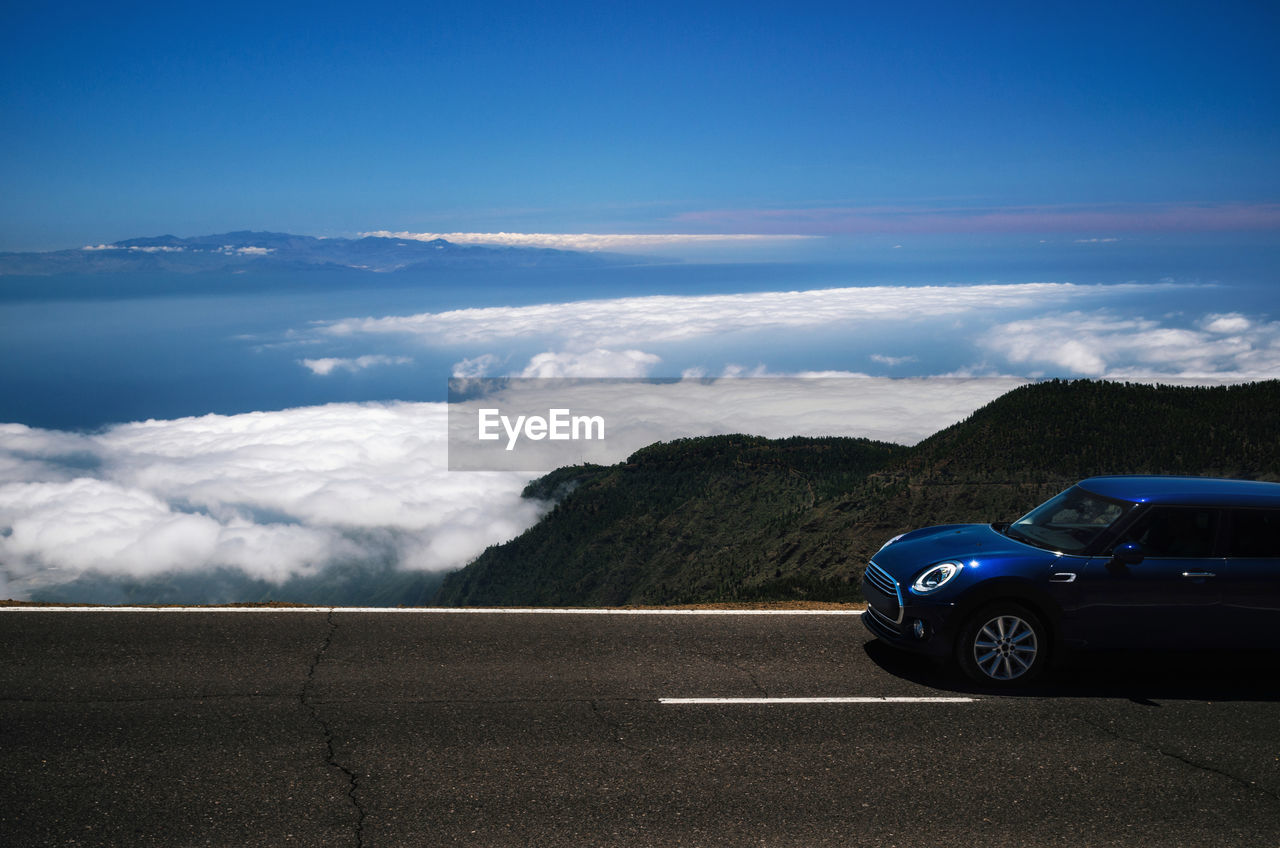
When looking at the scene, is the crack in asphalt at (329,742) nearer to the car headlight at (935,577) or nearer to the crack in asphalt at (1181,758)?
the car headlight at (935,577)

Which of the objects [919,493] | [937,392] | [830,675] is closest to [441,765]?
[830,675]

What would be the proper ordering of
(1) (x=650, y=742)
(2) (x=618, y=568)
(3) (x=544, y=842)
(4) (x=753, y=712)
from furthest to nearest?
(2) (x=618, y=568)
(4) (x=753, y=712)
(1) (x=650, y=742)
(3) (x=544, y=842)

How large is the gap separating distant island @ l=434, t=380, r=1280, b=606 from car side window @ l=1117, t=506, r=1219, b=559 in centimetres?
Result: 438

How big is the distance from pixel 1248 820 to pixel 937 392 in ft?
556

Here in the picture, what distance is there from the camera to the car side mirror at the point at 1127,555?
6.69 metres

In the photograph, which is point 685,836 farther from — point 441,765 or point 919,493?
point 919,493

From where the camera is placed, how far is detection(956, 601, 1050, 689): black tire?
6844 mm

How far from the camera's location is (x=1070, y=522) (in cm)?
745

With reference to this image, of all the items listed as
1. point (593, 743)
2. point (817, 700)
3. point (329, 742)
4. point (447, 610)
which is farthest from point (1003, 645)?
point (447, 610)

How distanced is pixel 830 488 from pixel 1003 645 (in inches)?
2416

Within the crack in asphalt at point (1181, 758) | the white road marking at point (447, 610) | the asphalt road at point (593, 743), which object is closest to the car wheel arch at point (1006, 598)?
the asphalt road at point (593, 743)

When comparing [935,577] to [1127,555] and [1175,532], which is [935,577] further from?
[1175,532]

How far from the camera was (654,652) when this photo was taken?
770 cm

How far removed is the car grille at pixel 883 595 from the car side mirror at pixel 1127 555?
174 cm
